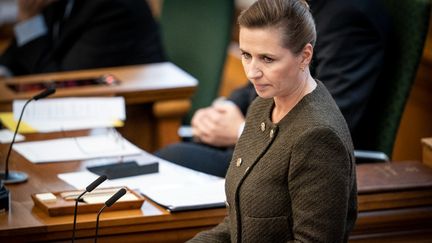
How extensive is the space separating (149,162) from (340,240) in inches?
40.4

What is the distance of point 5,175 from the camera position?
2889mm

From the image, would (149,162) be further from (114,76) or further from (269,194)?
(114,76)

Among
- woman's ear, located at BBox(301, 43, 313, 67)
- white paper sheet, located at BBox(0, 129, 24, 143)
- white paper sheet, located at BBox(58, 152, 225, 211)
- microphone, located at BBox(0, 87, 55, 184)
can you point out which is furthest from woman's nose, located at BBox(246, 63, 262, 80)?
white paper sheet, located at BBox(0, 129, 24, 143)

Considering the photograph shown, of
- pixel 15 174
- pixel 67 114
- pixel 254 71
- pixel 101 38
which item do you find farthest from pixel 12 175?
pixel 101 38

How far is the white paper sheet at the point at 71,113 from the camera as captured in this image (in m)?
3.49

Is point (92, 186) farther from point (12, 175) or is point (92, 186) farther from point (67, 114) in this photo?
point (67, 114)

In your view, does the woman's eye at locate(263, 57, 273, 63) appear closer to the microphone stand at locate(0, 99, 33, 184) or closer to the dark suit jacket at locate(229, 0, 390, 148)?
the microphone stand at locate(0, 99, 33, 184)

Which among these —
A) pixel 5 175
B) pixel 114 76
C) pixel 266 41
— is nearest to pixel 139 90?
pixel 114 76

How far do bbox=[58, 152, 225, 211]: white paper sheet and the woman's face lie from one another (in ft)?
1.86

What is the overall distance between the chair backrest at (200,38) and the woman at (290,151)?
2.15 meters

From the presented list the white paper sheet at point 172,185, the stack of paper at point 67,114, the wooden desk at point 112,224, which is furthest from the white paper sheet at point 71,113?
the wooden desk at point 112,224

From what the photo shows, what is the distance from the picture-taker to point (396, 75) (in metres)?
3.33

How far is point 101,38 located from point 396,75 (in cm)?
174

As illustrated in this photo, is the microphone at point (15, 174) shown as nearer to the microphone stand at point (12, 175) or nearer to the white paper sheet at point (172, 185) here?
the microphone stand at point (12, 175)
